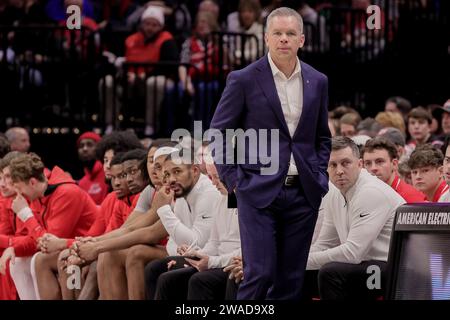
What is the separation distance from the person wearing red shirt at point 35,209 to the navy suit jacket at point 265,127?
3.57m

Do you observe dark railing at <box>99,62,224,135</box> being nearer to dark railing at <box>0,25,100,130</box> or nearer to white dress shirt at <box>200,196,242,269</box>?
dark railing at <box>0,25,100,130</box>

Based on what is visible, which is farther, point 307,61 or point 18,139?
point 307,61

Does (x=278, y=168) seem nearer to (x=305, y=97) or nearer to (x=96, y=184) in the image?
(x=305, y=97)

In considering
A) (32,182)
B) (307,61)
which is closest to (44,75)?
(307,61)

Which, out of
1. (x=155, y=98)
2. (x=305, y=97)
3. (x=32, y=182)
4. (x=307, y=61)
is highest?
(x=305, y=97)

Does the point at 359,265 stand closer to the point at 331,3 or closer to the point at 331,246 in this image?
the point at 331,246

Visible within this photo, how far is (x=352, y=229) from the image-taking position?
8148 mm

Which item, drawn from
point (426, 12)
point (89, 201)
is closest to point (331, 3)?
point (426, 12)

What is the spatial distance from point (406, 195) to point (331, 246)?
2.50 ft

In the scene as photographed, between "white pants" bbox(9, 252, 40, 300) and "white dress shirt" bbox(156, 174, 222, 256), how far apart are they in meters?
1.54

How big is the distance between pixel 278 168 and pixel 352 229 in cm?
141

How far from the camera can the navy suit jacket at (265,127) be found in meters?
6.91

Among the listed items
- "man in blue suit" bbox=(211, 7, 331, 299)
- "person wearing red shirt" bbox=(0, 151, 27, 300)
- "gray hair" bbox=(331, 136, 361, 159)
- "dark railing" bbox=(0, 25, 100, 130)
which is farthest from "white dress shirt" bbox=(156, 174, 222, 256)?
"dark railing" bbox=(0, 25, 100, 130)

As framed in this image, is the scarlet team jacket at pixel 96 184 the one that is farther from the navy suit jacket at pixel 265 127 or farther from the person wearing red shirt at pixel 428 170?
the navy suit jacket at pixel 265 127
